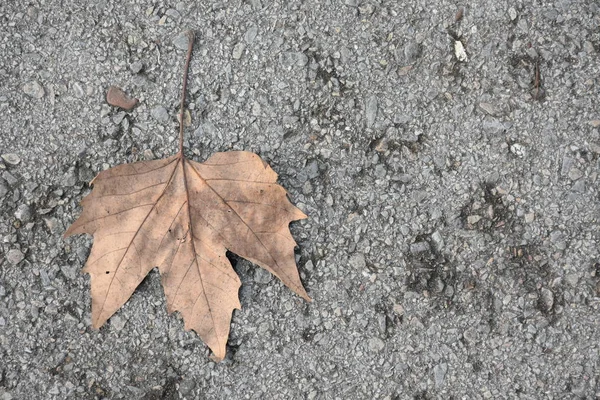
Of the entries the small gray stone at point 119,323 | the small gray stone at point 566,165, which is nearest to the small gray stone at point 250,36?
the small gray stone at point 119,323

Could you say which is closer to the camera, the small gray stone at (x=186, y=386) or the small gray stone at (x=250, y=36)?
the small gray stone at (x=186, y=386)

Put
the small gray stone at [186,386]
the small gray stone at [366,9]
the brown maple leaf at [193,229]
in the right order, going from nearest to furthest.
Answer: the brown maple leaf at [193,229]
the small gray stone at [186,386]
the small gray stone at [366,9]

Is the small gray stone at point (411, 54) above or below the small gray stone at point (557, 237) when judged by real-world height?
above

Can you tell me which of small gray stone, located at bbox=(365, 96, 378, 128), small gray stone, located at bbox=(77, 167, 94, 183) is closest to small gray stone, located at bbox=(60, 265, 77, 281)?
small gray stone, located at bbox=(77, 167, 94, 183)

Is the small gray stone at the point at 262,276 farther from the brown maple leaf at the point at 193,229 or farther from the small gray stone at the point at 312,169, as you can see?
the small gray stone at the point at 312,169

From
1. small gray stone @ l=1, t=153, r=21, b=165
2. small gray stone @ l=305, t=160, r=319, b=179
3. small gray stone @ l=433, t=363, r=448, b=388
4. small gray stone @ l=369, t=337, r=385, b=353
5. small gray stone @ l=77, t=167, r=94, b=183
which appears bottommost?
small gray stone @ l=433, t=363, r=448, b=388

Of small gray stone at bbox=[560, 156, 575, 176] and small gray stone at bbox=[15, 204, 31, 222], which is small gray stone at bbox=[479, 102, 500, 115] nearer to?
small gray stone at bbox=[560, 156, 575, 176]

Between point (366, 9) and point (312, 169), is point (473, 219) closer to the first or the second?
point (312, 169)
